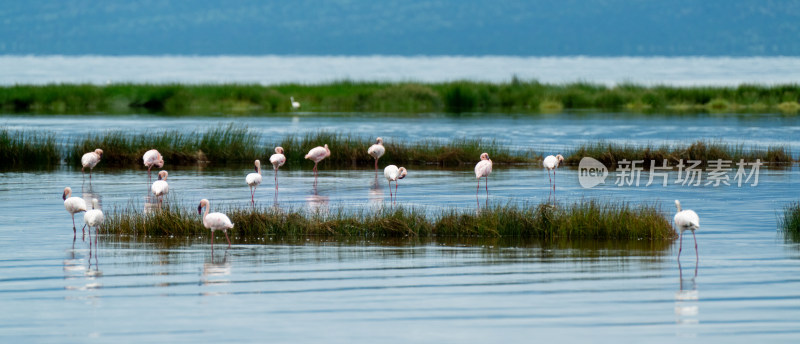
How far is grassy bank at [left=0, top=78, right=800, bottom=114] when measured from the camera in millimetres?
→ 68438

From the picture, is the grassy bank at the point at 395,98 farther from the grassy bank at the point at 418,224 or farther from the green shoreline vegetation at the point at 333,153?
the grassy bank at the point at 418,224

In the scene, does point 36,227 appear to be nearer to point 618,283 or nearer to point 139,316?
point 139,316

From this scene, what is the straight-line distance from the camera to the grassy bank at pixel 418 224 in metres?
17.7

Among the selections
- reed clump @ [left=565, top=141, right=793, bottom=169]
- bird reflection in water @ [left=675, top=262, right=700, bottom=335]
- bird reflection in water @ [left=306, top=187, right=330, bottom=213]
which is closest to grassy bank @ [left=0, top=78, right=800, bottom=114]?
reed clump @ [left=565, top=141, right=793, bottom=169]

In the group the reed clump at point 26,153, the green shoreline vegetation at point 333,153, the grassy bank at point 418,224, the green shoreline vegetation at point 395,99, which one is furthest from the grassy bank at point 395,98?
the grassy bank at point 418,224

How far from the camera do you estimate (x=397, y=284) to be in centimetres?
1386

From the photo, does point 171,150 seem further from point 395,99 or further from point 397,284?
point 395,99

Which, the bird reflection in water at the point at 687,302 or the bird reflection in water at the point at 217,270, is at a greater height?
the bird reflection in water at the point at 217,270

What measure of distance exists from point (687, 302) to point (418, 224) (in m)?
5.91

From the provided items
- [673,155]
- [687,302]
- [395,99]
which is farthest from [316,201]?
[395,99]

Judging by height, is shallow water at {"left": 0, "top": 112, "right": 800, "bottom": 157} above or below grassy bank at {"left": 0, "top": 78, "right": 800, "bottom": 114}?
below

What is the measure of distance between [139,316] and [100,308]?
2.09ft

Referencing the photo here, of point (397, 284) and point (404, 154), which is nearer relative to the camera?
point (397, 284)

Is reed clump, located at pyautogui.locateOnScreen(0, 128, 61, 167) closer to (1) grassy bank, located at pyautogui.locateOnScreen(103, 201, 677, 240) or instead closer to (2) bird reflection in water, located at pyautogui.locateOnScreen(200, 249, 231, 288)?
(1) grassy bank, located at pyautogui.locateOnScreen(103, 201, 677, 240)
